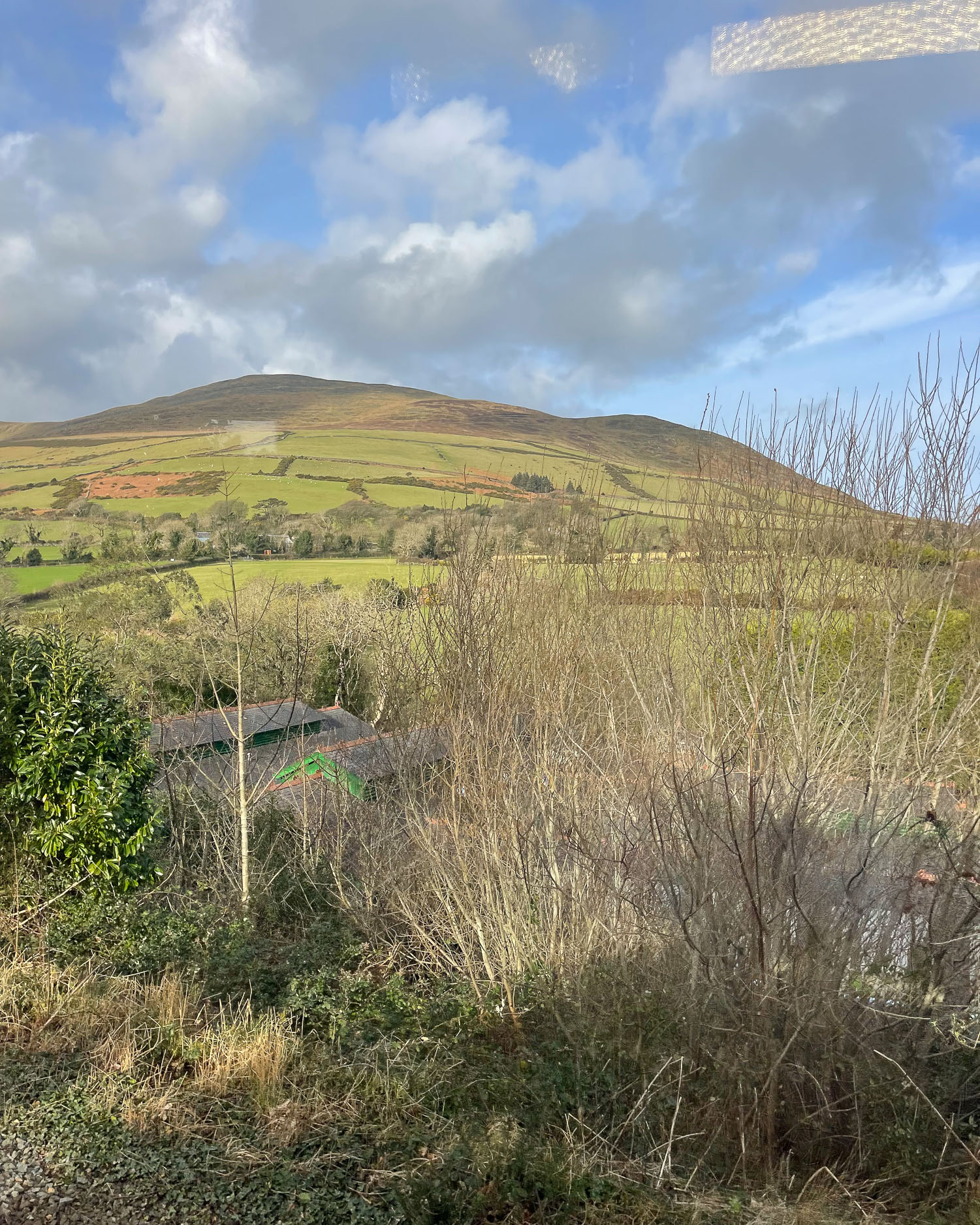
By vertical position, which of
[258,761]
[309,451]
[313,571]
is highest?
[309,451]

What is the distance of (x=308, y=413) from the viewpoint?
66.6 meters

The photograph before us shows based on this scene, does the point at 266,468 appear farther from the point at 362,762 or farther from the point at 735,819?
the point at 735,819

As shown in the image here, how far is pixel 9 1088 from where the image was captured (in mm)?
3531

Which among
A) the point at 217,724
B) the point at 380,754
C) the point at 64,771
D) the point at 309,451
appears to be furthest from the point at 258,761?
the point at 309,451

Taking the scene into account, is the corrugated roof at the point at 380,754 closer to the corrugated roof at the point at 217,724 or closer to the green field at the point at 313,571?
the corrugated roof at the point at 217,724

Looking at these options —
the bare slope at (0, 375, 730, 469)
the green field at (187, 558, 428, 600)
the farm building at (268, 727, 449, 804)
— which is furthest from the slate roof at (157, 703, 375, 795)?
the bare slope at (0, 375, 730, 469)

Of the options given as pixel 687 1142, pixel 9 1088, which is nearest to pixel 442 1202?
pixel 687 1142

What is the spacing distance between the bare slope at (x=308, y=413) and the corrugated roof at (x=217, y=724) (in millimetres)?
38103

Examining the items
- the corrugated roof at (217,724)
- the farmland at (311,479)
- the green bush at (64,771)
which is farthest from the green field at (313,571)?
the green bush at (64,771)

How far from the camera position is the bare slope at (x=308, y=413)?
5966 cm

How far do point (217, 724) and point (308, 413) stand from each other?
196 ft

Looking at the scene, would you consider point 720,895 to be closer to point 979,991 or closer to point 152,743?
point 979,991

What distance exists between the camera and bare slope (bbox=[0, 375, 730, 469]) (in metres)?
59.7

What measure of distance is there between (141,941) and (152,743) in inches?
138
